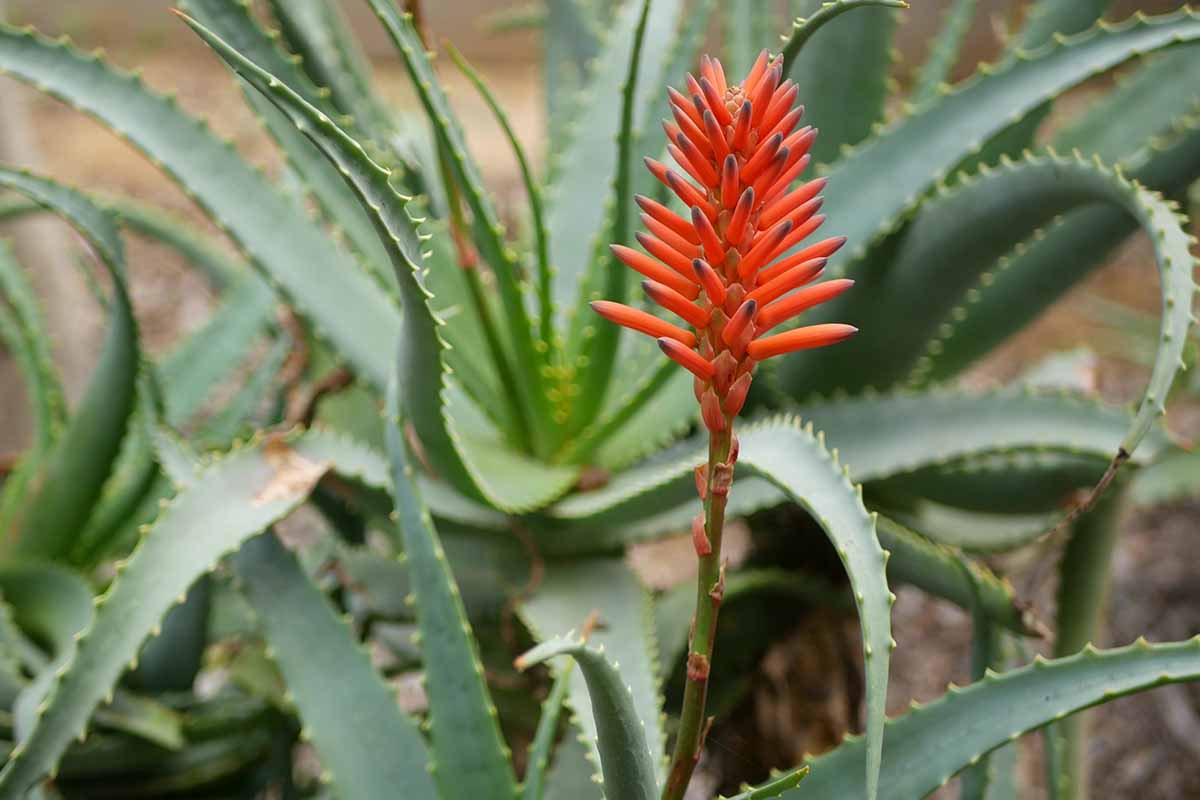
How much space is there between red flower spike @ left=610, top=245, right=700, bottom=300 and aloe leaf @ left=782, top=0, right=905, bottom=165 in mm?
493

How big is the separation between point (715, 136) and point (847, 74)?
1.75ft

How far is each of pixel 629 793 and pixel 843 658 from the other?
61 centimetres

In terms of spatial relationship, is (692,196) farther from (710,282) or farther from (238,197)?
(238,197)

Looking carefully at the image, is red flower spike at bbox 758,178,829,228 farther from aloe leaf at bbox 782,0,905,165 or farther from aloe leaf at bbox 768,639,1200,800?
aloe leaf at bbox 782,0,905,165

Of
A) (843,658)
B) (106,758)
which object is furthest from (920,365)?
(106,758)

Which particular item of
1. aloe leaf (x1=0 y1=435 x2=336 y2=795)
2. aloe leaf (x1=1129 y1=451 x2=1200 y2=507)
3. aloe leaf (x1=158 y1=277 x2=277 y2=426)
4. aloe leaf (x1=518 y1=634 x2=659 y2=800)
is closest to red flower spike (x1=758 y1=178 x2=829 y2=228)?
aloe leaf (x1=518 y1=634 x2=659 y2=800)

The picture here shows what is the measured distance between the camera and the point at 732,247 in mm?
382

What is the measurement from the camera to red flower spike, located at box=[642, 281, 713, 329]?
372mm

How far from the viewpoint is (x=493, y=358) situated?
0.78 meters

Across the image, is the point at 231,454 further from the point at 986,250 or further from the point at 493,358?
the point at 986,250

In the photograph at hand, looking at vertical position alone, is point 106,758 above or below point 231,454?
below

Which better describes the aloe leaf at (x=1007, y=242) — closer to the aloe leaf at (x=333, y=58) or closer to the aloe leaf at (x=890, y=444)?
the aloe leaf at (x=890, y=444)

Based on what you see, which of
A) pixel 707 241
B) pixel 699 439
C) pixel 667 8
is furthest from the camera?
pixel 667 8

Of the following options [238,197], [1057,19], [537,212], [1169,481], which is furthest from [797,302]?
[1169,481]
